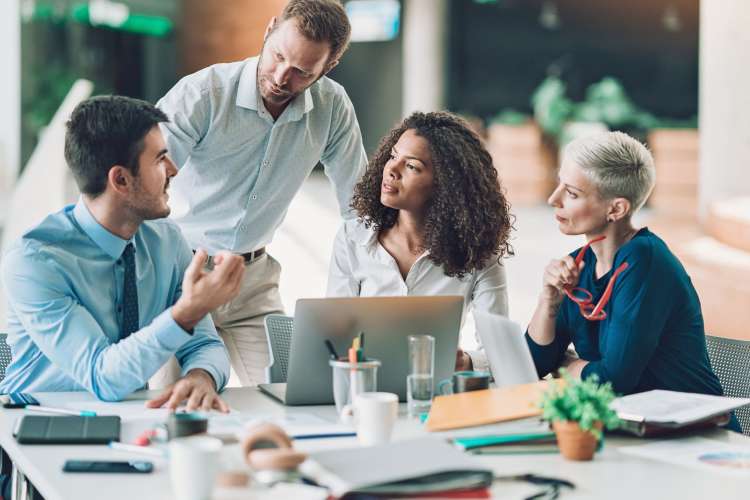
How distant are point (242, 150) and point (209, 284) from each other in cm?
122

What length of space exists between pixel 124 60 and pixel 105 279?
9333mm

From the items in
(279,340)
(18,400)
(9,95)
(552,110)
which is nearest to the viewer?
(18,400)

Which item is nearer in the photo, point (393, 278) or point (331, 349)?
point (331, 349)

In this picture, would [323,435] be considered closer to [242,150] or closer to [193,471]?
[193,471]

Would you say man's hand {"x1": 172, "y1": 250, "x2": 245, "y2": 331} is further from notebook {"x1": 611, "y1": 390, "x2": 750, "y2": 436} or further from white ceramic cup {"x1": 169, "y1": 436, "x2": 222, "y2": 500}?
notebook {"x1": 611, "y1": 390, "x2": 750, "y2": 436}

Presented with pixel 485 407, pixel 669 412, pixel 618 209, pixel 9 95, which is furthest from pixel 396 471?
pixel 9 95

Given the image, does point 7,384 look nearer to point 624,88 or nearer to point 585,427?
point 585,427

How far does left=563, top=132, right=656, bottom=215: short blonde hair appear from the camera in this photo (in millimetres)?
2562

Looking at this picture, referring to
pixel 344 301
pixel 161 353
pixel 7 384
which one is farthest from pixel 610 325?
pixel 7 384

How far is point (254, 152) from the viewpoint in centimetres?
326

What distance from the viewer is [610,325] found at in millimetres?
2447

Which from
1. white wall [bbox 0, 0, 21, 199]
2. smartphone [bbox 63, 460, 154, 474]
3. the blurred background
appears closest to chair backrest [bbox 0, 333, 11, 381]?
smartphone [bbox 63, 460, 154, 474]

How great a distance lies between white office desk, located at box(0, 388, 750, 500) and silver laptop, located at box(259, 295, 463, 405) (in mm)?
247

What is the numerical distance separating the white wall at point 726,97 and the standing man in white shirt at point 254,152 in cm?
451
